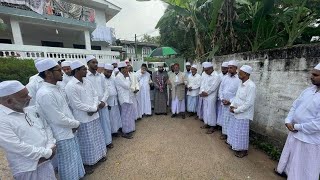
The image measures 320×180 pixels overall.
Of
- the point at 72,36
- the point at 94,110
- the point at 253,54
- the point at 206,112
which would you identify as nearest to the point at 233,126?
the point at 206,112

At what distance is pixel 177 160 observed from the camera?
3754 millimetres

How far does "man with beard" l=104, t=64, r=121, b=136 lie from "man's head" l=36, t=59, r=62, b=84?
1.90 m

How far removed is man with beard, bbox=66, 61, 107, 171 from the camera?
3.15 metres

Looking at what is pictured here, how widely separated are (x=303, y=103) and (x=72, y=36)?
15.8m

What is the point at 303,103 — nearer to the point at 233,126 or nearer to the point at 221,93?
the point at 233,126

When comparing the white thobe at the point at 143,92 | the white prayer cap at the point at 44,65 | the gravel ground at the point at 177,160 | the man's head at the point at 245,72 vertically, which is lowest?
the gravel ground at the point at 177,160

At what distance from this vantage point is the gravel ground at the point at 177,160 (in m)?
3.29

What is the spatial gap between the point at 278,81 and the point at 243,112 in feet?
3.04

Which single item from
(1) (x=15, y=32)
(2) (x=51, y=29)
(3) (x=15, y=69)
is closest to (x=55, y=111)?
(3) (x=15, y=69)

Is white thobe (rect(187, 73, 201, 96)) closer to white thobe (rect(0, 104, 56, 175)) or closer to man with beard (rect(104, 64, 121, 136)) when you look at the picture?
man with beard (rect(104, 64, 121, 136))

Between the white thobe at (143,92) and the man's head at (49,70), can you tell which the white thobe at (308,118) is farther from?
the white thobe at (143,92)

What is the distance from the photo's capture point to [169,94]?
23.8 feet

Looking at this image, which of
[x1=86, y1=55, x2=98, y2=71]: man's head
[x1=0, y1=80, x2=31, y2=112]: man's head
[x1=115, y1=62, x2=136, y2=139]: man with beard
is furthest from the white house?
[x1=0, y1=80, x2=31, y2=112]: man's head

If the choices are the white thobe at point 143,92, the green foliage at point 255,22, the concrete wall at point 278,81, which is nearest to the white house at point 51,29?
Answer: the white thobe at point 143,92
